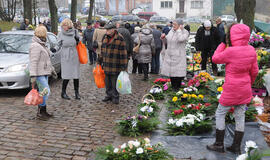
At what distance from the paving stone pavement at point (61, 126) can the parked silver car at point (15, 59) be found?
1.41 ft

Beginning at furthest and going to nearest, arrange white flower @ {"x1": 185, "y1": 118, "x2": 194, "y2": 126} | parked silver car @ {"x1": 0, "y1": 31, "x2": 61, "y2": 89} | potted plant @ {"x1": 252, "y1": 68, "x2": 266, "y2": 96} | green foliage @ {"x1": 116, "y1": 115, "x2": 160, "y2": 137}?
parked silver car @ {"x1": 0, "y1": 31, "x2": 61, "y2": 89}
potted plant @ {"x1": 252, "y1": 68, "x2": 266, "y2": 96}
green foliage @ {"x1": 116, "y1": 115, "x2": 160, "y2": 137}
white flower @ {"x1": 185, "y1": 118, "x2": 194, "y2": 126}

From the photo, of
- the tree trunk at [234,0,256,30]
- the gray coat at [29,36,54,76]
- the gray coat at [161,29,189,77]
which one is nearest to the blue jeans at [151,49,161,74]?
the tree trunk at [234,0,256,30]

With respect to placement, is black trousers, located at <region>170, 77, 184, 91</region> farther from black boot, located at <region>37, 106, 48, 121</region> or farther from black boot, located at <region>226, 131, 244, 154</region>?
black boot, located at <region>226, 131, 244, 154</region>

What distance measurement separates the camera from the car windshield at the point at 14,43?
963cm

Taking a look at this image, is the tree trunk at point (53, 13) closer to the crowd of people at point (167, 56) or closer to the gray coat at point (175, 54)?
the crowd of people at point (167, 56)

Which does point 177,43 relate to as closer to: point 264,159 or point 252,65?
point 252,65

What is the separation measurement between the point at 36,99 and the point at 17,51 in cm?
373

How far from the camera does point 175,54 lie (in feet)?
28.0

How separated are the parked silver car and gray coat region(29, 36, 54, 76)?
959 mm

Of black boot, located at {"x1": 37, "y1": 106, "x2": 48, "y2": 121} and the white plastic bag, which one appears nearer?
black boot, located at {"x1": 37, "y1": 106, "x2": 48, "y2": 121}

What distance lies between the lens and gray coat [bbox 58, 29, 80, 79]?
813 centimetres

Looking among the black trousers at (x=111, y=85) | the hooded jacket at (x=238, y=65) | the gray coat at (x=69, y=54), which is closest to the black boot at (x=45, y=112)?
the gray coat at (x=69, y=54)

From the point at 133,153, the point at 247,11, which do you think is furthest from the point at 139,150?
the point at 247,11

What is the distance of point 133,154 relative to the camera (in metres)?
4.28
